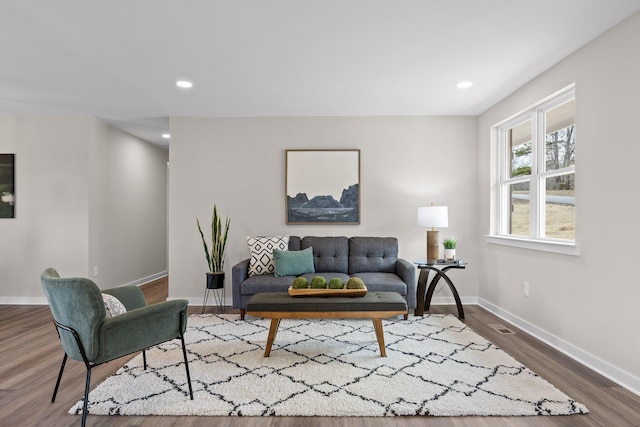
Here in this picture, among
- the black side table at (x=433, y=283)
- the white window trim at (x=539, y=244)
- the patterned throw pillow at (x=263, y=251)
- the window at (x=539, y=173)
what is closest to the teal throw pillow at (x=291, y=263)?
the patterned throw pillow at (x=263, y=251)

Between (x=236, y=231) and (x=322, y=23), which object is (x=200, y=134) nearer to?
(x=236, y=231)

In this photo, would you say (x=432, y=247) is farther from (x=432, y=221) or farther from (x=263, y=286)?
(x=263, y=286)

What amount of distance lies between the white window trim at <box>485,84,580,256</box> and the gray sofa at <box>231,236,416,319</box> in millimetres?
1131

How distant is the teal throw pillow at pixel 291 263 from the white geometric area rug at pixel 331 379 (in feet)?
2.55

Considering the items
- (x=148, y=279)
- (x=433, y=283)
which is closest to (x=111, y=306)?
(x=433, y=283)

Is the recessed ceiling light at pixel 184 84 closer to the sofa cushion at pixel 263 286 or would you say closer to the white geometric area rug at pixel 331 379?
the sofa cushion at pixel 263 286

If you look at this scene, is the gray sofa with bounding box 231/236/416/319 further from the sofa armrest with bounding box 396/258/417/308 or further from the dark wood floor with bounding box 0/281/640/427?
the dark wood floor with bounding box 0/281/640/427

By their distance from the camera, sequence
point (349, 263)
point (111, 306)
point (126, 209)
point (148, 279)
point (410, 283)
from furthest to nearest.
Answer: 1. point (148, 279)
2. point (126, 209)
3. point (349, 263)
4. point (410, 283)
5. point (111, 306)

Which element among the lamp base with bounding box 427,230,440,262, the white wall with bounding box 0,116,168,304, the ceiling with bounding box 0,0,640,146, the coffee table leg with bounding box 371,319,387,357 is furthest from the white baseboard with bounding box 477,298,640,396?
the white wall with bounding box 0,116,168,304

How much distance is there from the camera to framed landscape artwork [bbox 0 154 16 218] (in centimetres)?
488

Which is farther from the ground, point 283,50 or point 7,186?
point 283,50

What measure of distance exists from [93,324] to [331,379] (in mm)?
1505

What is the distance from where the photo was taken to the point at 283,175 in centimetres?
496

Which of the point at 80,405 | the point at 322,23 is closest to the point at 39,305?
the point at 80,405
